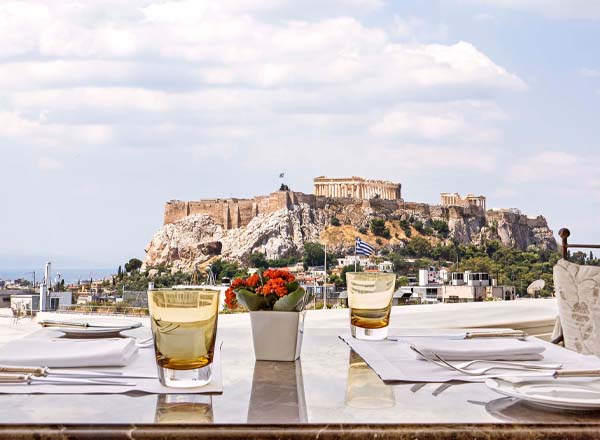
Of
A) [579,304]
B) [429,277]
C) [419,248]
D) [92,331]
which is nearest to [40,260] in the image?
[419,248]

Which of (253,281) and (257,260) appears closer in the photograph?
(253,281)

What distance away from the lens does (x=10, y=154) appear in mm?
43844

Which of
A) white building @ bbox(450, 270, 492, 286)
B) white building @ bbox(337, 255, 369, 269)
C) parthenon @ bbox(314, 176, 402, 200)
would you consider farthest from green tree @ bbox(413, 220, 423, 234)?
white building @ bbox(450, 270, 492, 286)

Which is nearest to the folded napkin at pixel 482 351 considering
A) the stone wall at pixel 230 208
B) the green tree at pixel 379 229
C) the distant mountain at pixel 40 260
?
the green tree at pixel 379 229

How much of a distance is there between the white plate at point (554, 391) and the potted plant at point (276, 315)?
0.25 m

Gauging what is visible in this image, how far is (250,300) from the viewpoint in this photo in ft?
2.68

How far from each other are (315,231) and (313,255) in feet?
7.84

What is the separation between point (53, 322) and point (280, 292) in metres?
0.45

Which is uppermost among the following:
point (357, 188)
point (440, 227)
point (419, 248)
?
point (357, 188)

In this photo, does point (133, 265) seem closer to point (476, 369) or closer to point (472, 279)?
point (472, 279)

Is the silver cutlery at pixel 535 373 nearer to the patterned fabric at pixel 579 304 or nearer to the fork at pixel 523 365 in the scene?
the fork at pixel 523 365

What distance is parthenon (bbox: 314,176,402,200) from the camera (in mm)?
36094

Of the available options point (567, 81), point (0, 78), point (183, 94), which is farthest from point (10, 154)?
point (567, 81)

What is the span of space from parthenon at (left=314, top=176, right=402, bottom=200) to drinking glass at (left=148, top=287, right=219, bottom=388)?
34.5 m
